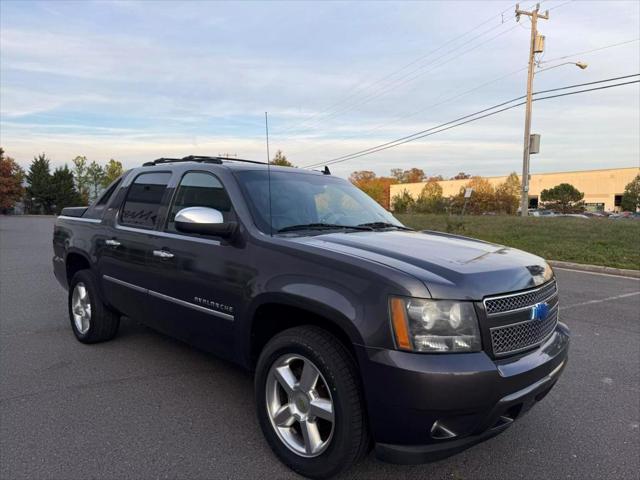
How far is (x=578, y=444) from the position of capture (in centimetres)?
320

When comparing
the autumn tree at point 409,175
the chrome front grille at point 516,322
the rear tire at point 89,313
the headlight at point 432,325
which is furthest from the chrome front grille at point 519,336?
the autumn tree at point 409,175

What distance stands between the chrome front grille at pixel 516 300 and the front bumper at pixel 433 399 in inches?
9.5

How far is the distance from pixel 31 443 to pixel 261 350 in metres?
1.51

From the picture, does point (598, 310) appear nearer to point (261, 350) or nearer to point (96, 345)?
point (261, 350)

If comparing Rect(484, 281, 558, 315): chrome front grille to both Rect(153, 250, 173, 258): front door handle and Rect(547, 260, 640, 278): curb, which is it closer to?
Rect(153, 250, 173, 258): front door handle

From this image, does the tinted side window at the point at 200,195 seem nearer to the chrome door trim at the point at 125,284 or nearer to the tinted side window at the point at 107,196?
the chrome door trim at the point at 125,284

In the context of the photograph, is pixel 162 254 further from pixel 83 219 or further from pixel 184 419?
pixel 83 219

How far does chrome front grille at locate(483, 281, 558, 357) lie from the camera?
2445 millimetres

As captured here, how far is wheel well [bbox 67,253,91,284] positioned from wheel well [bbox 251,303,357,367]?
111 inches

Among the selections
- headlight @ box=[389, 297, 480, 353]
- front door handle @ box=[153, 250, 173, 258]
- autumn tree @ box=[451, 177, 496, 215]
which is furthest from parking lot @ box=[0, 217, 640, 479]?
autumn tree @ box=[451, 177, 496, 215]

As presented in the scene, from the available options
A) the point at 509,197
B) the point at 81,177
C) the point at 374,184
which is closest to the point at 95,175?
the point at 81,177

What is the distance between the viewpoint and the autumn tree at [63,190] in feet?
230

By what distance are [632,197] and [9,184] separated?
81681 millimetres

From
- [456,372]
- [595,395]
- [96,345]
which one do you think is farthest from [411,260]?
[96,345]
